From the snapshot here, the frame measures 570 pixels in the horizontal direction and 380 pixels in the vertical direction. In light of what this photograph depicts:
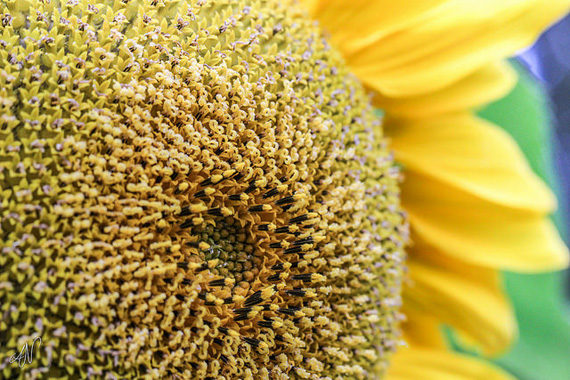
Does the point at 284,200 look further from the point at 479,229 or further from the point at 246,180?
the point at 479,229

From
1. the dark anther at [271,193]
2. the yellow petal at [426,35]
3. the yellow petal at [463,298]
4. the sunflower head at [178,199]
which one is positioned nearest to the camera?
the sunflower head at [178,199]

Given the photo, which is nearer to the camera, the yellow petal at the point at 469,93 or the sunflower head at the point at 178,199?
the sunflower head at the point at 178,199

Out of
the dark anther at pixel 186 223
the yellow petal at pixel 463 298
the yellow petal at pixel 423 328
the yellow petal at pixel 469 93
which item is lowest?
the dark anther at pixel 186 223

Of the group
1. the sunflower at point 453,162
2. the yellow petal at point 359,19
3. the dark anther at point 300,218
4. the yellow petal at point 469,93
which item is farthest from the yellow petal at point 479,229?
the dark anther at point 300,218

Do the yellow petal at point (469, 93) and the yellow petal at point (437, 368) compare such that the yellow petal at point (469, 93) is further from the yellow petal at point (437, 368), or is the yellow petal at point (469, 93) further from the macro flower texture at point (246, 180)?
the yellow petal at point (437, 368)

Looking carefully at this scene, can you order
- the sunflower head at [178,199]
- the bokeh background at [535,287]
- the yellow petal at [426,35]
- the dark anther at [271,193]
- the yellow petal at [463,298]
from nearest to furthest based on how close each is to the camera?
the sunflower head at [178,199]
the dark anther at [271,193]
the yellow petal at [426,35]
the yellow petal at [463,298]
the bokeh background at [535,287]

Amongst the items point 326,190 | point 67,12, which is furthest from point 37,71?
point 326,190

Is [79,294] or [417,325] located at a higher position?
[417,325]

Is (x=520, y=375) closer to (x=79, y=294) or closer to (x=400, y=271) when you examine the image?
(x=400, y=271)
